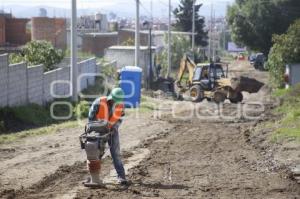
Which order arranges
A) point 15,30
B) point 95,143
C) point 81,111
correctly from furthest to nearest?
point 15,30, point 81,111, point 95,143

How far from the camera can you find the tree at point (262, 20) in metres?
65.2

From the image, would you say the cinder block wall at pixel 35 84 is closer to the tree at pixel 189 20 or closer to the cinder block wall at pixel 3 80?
the cinder block wall at pixel 3 80

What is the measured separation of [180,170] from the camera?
1328 cm

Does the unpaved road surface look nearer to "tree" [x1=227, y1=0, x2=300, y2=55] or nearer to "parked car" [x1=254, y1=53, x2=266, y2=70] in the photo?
"tree" [x1=227, y1=0, x2=300, y2=55]

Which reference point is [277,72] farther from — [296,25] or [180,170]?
[180,170]

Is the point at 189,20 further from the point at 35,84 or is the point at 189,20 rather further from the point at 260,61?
the point at 35,84

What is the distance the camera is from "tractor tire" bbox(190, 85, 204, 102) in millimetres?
34219

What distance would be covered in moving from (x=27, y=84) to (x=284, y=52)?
2356 cm

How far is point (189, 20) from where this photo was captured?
9588 cm

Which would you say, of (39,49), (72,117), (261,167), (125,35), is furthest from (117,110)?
(125,35)

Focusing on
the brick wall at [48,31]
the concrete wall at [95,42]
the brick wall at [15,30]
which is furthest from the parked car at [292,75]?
the brick wall at [48,31]

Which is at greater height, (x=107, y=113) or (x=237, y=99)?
(x=107, y=113)

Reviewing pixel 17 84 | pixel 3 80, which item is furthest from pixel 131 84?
pixel 3 80

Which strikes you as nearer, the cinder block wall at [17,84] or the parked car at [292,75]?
the cinder block wall at [17,84]
